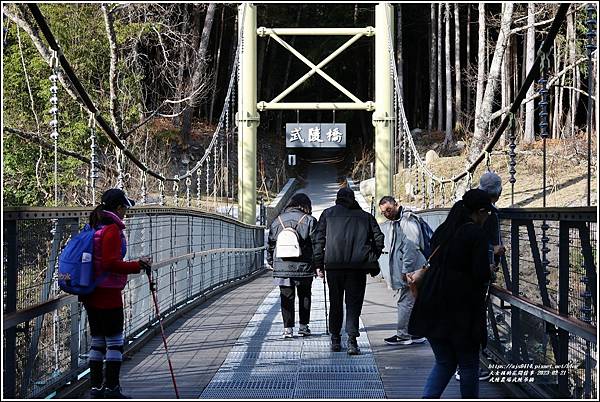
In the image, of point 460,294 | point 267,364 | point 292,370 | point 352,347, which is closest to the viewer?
point 460,294

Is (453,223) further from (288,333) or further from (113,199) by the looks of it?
A: (288,333)

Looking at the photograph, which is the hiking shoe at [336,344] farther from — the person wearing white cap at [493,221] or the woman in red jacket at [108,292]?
the woman in red jacket at [108,292]

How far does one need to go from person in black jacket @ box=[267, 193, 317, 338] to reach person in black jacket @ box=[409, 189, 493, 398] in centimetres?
231

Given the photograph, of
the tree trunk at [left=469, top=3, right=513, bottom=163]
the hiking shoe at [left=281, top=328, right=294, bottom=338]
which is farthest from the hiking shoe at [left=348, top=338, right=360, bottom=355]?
the tree trunk at [left=469, top=3, right=513, bottom=163]

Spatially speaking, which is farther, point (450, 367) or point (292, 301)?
point (292, 301)

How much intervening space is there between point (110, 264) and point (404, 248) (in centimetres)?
226

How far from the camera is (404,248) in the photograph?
219 inches

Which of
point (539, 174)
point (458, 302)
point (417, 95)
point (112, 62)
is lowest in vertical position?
point (458, 302)

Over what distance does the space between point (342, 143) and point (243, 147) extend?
7.62 ft

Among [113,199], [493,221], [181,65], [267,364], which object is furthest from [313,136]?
[113,199]

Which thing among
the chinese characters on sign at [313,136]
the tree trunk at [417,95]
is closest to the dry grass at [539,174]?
the chinese characters on sign at [313,136]

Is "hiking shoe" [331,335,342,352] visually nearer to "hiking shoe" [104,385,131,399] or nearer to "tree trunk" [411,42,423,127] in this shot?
"hiking shoe" [104,385,131,399]

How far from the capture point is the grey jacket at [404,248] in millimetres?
5523

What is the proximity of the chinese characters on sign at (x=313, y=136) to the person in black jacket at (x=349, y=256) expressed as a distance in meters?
10.8
